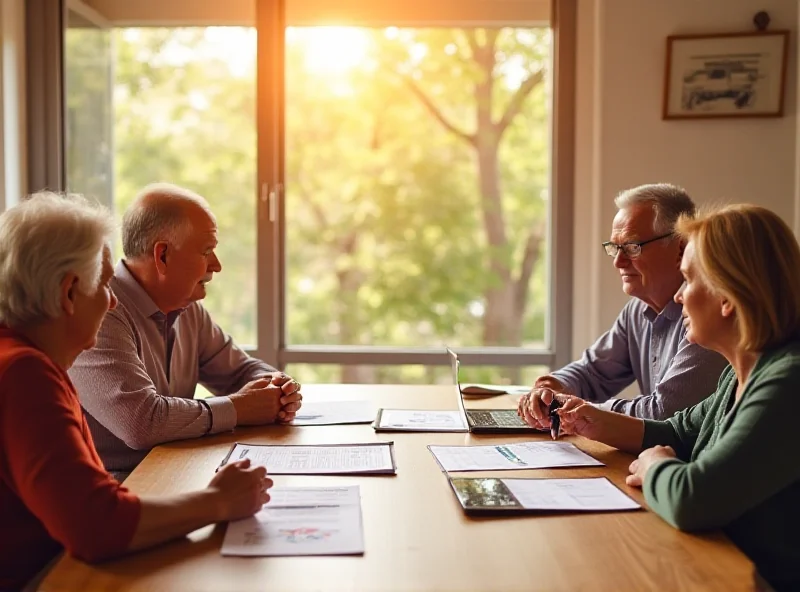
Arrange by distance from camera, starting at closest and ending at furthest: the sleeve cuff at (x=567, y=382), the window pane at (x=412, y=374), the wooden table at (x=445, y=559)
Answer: the wooden table at (x=445, y=559), the sleeve cuff at (x=567, y=382), the window pane at (x=412, y=374)

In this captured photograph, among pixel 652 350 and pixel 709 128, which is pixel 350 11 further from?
pixel 652 350

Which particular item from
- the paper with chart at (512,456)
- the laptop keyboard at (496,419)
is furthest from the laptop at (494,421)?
the paper with chart at (512,456)

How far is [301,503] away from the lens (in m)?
1.36

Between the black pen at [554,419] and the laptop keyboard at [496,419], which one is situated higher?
the black pen at [554,419]

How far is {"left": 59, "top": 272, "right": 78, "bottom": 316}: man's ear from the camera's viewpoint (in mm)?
1285

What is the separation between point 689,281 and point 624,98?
6.97 ft

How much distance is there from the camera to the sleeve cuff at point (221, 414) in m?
1.88

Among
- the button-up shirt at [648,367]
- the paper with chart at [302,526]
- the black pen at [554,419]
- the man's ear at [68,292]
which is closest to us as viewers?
the paper with chart at [302,526]

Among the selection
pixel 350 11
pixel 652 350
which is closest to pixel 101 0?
pixel 350 11

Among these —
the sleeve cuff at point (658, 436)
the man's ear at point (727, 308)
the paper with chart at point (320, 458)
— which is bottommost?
the paper with chart at point (320, 458)

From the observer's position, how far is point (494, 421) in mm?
2035

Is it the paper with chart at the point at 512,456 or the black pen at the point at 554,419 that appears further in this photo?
the black pen at the point at 554,419

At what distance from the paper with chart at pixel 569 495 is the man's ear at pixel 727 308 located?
36 centimetres

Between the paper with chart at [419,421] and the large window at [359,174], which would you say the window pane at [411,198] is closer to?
the large window at [359,174]
